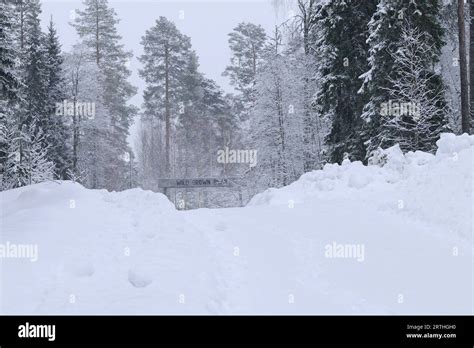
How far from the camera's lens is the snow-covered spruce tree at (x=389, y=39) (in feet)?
54.3

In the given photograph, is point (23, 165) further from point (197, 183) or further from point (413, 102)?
point (413, 102)

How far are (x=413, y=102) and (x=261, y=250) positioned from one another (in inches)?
357

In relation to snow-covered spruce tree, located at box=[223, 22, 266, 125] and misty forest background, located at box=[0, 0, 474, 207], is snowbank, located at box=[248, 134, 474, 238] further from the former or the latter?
snow-covered spruce tree, located at box=[223, 22, 266, 125]

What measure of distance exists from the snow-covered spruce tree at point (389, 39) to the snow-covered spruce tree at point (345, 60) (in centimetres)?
187

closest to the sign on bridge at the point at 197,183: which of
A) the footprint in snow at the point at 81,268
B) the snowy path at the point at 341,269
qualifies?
the snowy path at the point at 341,269

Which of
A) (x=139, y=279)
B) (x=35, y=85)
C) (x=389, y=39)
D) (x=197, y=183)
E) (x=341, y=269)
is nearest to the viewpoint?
(x=139, y=279)

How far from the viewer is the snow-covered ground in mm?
6433

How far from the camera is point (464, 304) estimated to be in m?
6.32

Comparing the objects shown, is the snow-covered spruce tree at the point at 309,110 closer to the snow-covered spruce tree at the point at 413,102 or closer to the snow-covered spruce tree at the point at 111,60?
the snow-covered spruce tree at the point at 413,102

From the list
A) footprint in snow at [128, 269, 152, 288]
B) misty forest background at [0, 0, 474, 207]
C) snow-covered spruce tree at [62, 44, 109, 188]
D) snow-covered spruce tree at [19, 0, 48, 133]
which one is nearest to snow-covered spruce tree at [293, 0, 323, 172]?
misty forest background at [0, 0, 474, 207]

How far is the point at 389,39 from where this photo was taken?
655 inches

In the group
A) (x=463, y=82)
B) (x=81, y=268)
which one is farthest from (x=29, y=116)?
(x=81, y=268)
